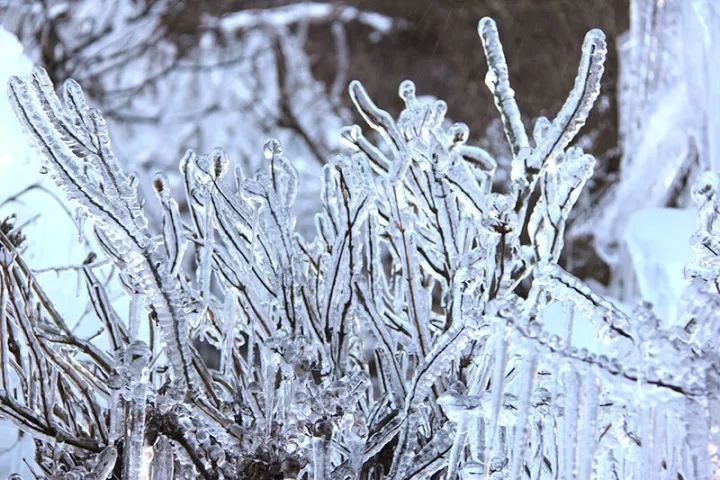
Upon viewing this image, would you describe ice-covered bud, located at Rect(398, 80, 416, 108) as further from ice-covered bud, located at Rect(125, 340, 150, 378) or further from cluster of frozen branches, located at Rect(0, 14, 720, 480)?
ice-covered bud, located at Rect(125, 340, 150, 378)

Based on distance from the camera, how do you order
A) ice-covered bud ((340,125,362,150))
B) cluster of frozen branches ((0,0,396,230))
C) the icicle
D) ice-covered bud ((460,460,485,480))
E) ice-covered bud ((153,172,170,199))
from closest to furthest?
the icicle < ice-covered bud ((460,460,485,480)) < ice-covered bud ((153,172,170,199)) < ice-covered bud ((340,125,362,150)) < cluster of frozen branches ((0,0,396,230))

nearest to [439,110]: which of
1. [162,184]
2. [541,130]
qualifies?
[541,130]

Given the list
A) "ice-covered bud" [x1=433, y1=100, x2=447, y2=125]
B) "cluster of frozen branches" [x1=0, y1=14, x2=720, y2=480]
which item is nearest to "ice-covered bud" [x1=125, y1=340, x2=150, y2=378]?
"cluster of frozen branches" [x1=0, y1=14, x2=720, y2=480]

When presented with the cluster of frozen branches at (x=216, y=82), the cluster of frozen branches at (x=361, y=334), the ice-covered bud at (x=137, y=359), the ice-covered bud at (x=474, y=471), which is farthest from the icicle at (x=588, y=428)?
the cluster of frozen branches at (x=216, y=82)

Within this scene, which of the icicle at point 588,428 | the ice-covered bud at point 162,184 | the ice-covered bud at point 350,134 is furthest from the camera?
the ice-covered bud at point 350,134

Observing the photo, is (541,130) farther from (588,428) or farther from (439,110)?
(588,428)

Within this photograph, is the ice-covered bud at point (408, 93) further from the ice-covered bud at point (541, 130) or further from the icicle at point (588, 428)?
the icicle at point (588, 428)

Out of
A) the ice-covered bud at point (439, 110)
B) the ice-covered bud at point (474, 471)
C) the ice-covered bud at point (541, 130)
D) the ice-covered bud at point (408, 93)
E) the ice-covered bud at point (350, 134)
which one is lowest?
the ice-covered bud at point (474, 471)

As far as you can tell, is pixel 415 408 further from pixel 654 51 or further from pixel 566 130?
pixel 654 51
